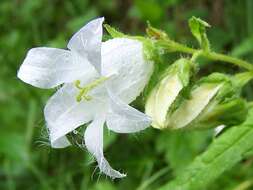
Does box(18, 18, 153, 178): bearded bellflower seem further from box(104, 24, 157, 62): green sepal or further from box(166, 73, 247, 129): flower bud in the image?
box(166, 73, 247, 129): flower bud

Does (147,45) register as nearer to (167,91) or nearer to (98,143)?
(167,91)

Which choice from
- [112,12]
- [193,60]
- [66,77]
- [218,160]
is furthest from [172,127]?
[112,12]

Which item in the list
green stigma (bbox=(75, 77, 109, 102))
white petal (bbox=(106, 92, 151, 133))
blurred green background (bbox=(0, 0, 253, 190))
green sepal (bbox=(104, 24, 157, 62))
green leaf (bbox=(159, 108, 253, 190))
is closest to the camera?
white petal (bbox=(106, 92, 151, 133))

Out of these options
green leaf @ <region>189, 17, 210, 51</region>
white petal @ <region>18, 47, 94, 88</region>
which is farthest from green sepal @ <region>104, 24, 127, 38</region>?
green leaf @ <region>189, 17, 210, 51</region>

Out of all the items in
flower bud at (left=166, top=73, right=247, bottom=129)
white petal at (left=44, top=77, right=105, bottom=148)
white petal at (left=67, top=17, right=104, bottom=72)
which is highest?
white petal at (left=67, top=17, right=104, bottom=72)

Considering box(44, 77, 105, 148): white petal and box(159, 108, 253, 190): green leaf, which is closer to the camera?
box(44, 77, 105, 148): white petal

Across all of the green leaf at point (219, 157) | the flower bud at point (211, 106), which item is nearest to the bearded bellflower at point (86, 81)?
the flower bud at point (211, 106)

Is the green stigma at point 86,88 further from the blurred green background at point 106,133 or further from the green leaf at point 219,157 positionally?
the blurred green background at point 106,133
